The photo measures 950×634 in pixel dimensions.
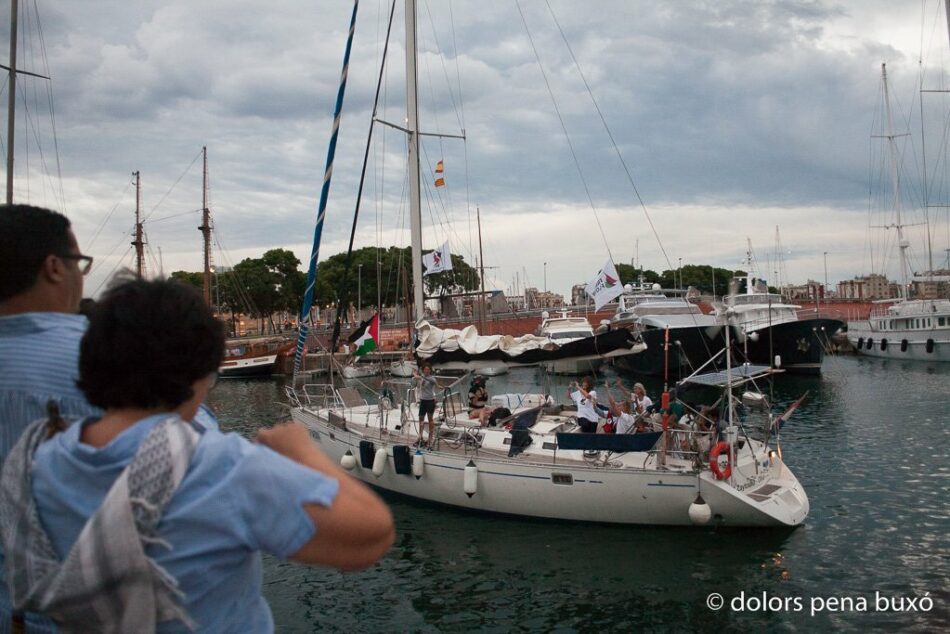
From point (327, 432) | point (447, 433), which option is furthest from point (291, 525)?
point (327, 432)

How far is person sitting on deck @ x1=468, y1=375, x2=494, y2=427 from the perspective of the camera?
1479cm

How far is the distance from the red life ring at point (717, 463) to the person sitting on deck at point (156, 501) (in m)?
10.6

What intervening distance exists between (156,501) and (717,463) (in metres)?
11.1

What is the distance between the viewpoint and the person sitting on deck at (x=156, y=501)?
4.55 feet

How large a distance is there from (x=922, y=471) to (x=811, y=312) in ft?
171

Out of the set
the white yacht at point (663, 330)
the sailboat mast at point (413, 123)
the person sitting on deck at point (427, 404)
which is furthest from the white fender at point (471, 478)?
the white yacht at point (663, 330)

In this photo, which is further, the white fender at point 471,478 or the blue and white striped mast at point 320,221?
the blue and white striped mast at point 320,221

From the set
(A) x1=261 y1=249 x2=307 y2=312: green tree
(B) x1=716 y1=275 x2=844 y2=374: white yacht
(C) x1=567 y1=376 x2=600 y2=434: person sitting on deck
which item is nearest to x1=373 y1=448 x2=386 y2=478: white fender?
(C) x1=567 y1=376 x2=600 y2=434: person sitting on deck

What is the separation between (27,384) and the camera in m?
1.79

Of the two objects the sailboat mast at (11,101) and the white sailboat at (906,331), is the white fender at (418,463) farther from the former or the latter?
the white sailboat at (906,331)

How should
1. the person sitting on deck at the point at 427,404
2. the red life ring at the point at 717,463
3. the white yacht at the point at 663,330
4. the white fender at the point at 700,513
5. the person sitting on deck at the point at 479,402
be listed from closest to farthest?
the white fender at the point at 700,513
the red life ring at the point at 717,463
the person sitting on deck at the point at 427,404
the person sitting on deck at the point at 479,402
the white yacht at the point at 663,330

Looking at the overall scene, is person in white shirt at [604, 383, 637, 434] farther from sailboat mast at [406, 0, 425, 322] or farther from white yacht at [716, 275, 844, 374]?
white yacht at [716, 275, 844, 374]

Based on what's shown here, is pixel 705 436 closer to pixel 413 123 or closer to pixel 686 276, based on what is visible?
pixel 413 123

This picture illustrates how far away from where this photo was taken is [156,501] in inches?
54.3
